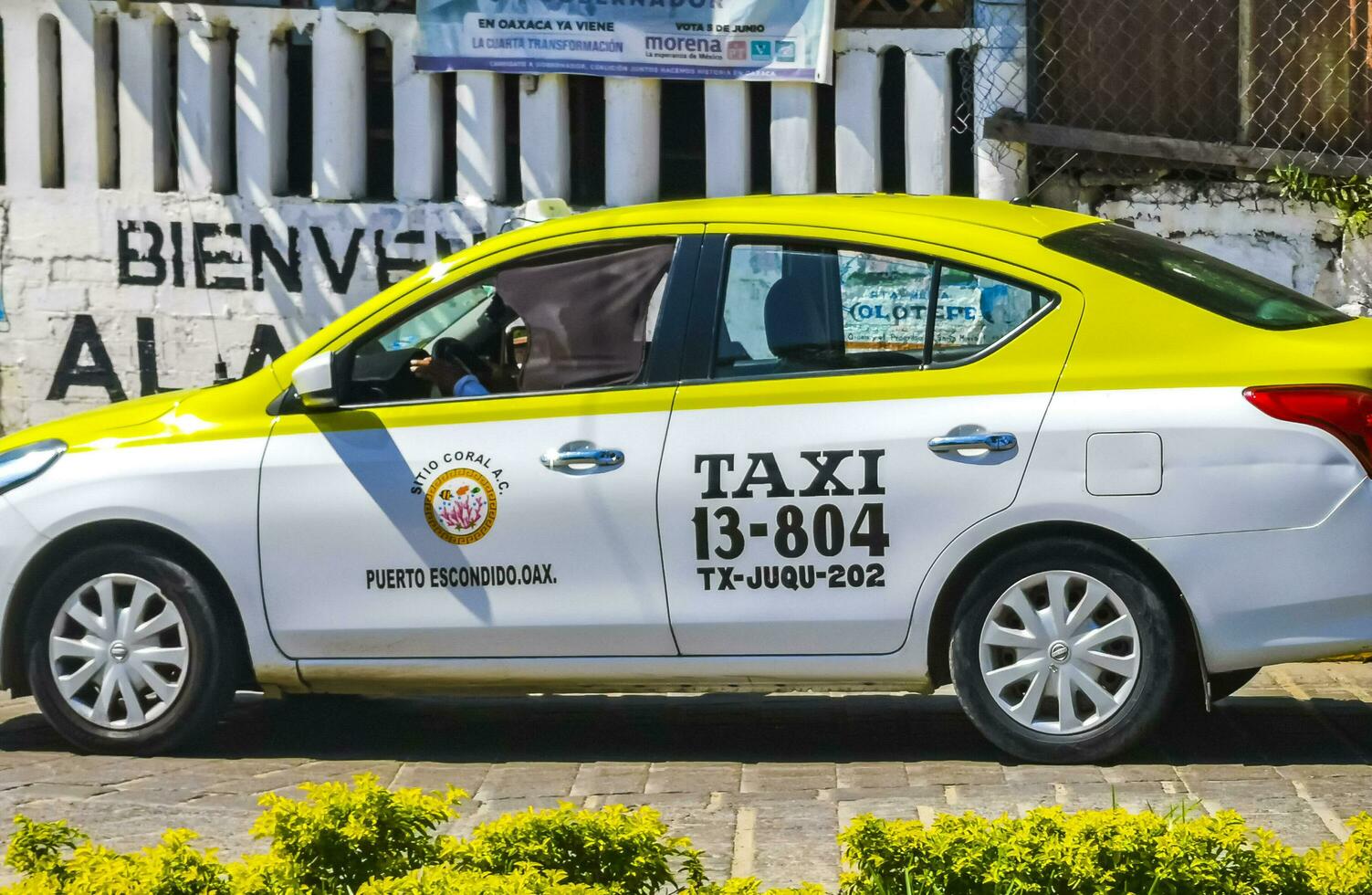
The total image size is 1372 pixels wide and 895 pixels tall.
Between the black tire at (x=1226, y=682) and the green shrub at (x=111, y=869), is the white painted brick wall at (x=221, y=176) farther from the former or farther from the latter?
the green shrub at (x=111, y=869)

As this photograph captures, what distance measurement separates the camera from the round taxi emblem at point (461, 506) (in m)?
6.18

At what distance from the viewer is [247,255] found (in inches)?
442

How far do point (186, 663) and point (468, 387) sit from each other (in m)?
1.21

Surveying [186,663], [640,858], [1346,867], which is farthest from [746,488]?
[1346,867]

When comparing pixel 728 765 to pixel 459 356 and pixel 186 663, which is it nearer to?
pixel 459 356

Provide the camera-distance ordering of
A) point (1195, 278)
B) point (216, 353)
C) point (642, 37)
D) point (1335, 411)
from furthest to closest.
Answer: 1. point (216, 353)
2. point (642, 37)
3. point (1195, 278)
4. point (1335, 411)

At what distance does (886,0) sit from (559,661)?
5.61 metres

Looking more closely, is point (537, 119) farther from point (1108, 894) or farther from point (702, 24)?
point (1108, 894)

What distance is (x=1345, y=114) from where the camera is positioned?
34.1 feet

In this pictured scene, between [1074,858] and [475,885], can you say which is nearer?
[475,885]

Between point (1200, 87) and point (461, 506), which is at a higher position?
point (1200, 87)

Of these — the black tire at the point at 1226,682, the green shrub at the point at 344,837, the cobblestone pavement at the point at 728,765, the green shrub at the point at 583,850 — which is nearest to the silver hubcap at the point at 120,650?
the cobblestone pavement at the point at 728,765

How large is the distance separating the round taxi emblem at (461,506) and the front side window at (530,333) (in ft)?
0.93

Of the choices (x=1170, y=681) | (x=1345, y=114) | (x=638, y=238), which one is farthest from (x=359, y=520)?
(x=1345, y=114)
